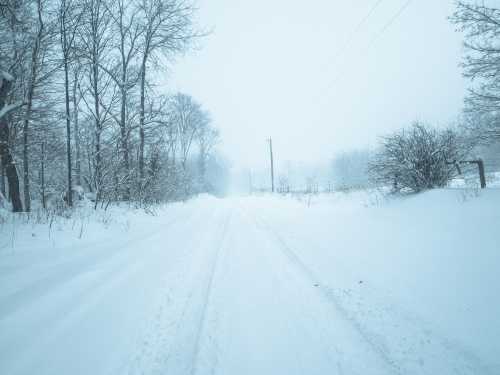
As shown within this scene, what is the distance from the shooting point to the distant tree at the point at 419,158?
5.67 m

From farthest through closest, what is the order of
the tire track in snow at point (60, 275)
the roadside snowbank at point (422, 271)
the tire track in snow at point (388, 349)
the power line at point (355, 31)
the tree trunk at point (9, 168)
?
the power line at point (355, 31) → the tree trunk at point (9, 168) → the tire track in snow at point (60, 275) → the roadside snowbank at point (422, 271) → the tire track in snow at point (388, 349)

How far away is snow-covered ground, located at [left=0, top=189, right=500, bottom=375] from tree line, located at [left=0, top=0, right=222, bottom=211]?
510cm

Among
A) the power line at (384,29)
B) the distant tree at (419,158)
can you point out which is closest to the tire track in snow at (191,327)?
the distant tree at (419,158)

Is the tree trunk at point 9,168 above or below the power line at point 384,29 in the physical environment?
below

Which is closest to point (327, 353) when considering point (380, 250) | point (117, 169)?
point (380, 250)

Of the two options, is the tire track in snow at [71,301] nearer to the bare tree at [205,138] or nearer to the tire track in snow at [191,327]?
the tire track in snow at [191,327]

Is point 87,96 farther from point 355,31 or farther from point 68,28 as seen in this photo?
point 355,31

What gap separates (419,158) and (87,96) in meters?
13.5

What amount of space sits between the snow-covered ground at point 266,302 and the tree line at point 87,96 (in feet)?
16.7

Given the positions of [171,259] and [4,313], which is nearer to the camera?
[4,313]

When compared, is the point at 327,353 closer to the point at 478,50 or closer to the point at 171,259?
the point at 171,259

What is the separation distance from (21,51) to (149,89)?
5.21 m

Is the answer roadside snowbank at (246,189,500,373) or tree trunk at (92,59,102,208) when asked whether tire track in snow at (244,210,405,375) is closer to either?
roadside snowbank at (246,189,500,373)

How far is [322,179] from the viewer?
95.8 m
